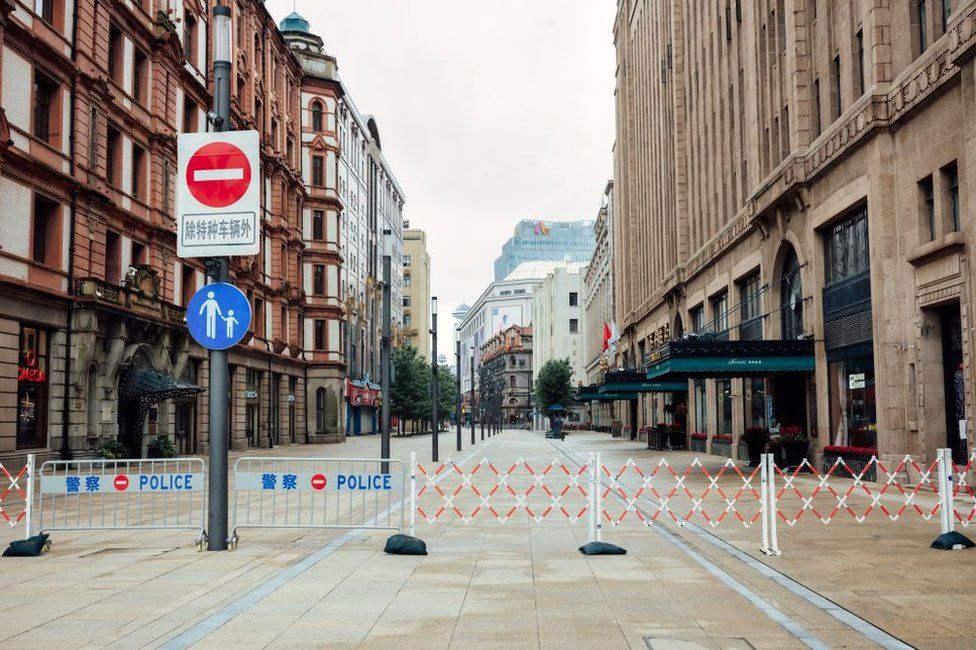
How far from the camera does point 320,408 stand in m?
64.1

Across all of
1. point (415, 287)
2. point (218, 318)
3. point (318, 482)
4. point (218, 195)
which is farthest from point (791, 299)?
point (415, 287)

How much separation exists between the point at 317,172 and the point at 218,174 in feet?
180

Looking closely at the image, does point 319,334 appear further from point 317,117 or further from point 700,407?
point 700,407

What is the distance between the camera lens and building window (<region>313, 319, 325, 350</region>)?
64938 millimetres

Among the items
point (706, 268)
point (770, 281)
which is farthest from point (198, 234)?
point (706, 268)

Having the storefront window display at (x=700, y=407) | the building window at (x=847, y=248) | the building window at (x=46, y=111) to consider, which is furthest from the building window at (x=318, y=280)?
the building window at (x=847, y=248)

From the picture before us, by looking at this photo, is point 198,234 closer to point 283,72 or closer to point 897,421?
point 897,421

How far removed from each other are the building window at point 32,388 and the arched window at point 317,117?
135ft

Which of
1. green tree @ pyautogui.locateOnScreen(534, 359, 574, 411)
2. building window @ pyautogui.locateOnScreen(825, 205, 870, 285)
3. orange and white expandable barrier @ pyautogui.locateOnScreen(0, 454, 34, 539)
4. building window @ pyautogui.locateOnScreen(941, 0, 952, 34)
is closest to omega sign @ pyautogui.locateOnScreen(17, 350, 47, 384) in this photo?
orange and white expandable barrier @ pyautogui.locateOnScreen(0, 454, 34, 539)

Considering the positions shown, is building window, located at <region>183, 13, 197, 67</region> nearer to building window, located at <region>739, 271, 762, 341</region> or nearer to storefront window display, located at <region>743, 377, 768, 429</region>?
building window, located at <region>739, 271, 762, 341</region>

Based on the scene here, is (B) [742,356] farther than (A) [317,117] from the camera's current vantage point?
No

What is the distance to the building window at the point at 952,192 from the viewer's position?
20.1 meters

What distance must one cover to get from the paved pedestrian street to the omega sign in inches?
547

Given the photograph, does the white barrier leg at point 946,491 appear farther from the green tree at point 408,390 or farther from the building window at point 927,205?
the green tree at point 408,390
